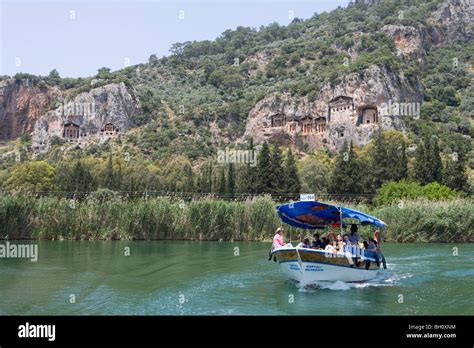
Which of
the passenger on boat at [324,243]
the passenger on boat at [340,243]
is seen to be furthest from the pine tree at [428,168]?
the passenger on boat at [340,243]

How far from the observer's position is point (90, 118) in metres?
178


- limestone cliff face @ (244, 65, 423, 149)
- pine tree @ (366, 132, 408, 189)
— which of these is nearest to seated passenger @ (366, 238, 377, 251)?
pine tree @ (366, 132, 408, 189)

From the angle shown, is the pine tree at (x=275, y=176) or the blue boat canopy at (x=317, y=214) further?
the pine tree at (x=275, y=176)

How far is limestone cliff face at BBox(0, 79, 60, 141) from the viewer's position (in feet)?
621

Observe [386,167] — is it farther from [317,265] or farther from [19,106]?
[19,106]

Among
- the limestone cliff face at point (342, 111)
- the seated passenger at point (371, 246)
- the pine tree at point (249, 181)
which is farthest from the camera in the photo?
the limestone cliff face at point (342, 111)

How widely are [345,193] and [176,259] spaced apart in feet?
154

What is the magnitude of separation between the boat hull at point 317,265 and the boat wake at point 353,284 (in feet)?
0.59

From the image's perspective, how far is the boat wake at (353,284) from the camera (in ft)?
85.8

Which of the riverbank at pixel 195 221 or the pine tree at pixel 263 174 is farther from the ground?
the pine tree at pixel 263 174

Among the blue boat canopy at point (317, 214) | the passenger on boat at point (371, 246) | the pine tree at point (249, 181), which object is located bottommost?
the passenger on boat at point (371, 246)

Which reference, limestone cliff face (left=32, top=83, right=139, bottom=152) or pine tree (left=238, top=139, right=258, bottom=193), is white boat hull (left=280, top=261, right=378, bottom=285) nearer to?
pine tree (left=238, top=139, right=258, bottom=193)

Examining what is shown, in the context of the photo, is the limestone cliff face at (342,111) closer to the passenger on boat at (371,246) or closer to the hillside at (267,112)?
the hillside at (267,112)
